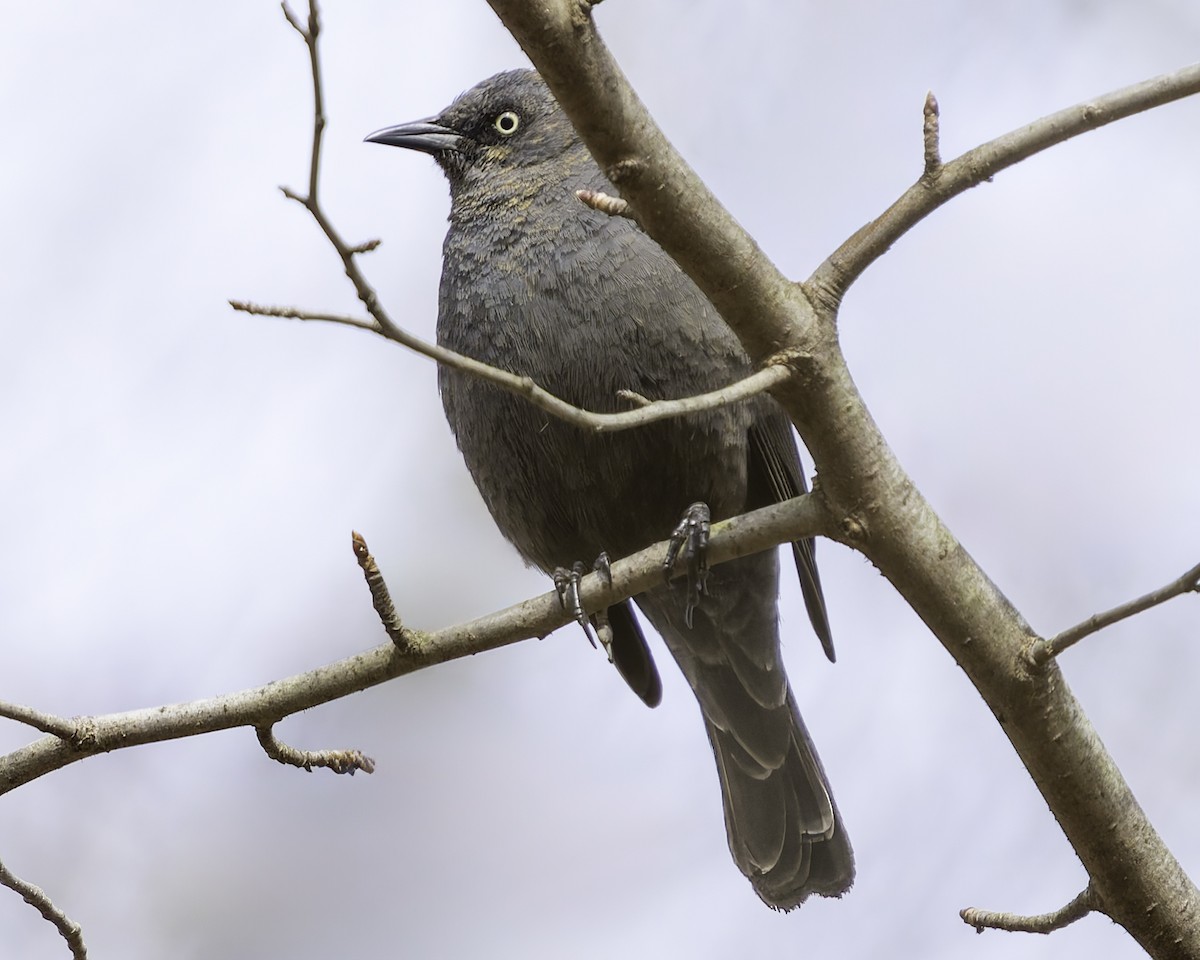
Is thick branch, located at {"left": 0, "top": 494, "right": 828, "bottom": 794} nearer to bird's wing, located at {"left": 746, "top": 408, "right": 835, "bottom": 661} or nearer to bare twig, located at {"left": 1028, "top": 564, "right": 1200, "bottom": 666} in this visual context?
bare twig, located at {"left": 1028, "top": 564, "right": 1200, "bottom": 666}

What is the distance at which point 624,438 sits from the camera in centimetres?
425

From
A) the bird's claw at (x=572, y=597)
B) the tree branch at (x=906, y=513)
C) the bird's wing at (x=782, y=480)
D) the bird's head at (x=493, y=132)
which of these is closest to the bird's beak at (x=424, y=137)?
the bird's head at (x=493, y=132)

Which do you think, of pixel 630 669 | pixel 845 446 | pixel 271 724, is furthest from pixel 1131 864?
pixel 630 669

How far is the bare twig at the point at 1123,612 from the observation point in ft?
8.29

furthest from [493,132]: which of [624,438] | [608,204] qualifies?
[608,204]

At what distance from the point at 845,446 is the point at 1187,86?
0.97 metres

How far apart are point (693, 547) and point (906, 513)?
0.77 metres

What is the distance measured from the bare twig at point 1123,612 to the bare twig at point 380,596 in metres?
1.44

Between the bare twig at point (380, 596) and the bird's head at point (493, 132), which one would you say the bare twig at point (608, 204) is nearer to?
the bare twig at point (380, 596)

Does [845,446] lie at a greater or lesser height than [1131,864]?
greater

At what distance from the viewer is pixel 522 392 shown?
2480 millimetres

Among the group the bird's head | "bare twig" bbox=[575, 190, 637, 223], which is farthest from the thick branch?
the bird's head

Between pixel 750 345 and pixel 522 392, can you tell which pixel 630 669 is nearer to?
pixel 750 345

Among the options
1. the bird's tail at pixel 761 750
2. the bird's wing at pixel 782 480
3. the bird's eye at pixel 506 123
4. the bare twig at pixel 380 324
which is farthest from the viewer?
the bird's eye at pixel 506 123
